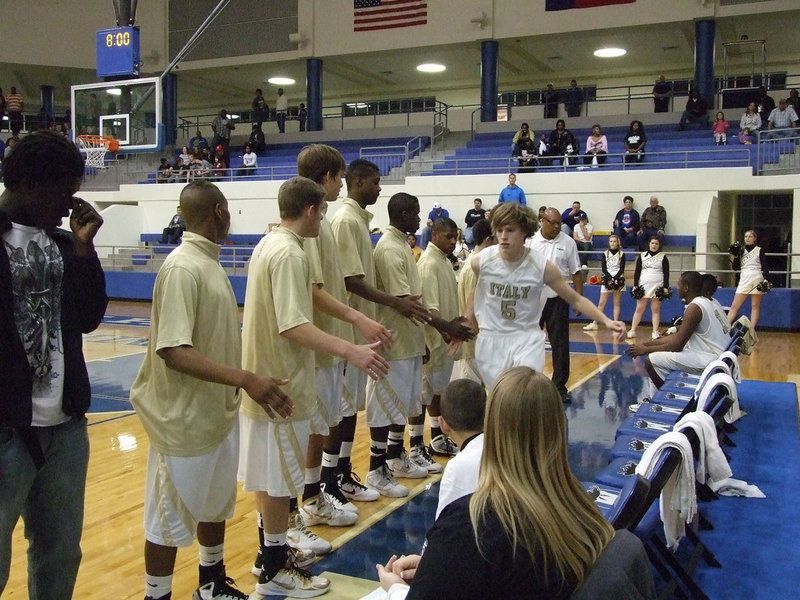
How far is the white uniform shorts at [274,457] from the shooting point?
3.42 m

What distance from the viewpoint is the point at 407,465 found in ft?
17.4

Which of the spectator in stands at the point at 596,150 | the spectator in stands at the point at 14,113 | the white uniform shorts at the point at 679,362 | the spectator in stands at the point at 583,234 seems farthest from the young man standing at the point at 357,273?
the spectator in stands at the point at 14,113

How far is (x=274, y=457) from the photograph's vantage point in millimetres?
3443

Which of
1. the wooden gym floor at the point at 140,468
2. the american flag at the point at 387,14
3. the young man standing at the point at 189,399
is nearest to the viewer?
the young man standing at the point at 189,399

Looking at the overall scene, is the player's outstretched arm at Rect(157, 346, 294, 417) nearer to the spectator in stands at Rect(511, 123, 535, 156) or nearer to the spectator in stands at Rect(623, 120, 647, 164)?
the spectator in stands at Rect(623, 120, 647, 164)

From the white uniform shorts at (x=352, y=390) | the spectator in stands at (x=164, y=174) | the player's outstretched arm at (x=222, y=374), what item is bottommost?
the white uniform shorts at (x=352, y=390)

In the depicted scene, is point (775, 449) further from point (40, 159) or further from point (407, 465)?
point (40, 159)

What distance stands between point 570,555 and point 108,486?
13.6ft

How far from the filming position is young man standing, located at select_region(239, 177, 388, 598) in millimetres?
3400

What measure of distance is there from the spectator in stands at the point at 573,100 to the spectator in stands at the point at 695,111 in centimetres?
321

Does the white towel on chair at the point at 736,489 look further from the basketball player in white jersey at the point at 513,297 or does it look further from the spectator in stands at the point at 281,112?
the spectator in stands at the point at 281,112

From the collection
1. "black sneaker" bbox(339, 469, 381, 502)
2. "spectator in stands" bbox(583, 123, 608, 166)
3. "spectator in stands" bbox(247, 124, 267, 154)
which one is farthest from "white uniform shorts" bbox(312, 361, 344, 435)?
"spectator in stands" bbox(247, 124, 267, 154)

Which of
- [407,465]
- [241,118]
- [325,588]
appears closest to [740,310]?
[407,465]

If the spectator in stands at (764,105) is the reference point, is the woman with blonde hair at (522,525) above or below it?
below
